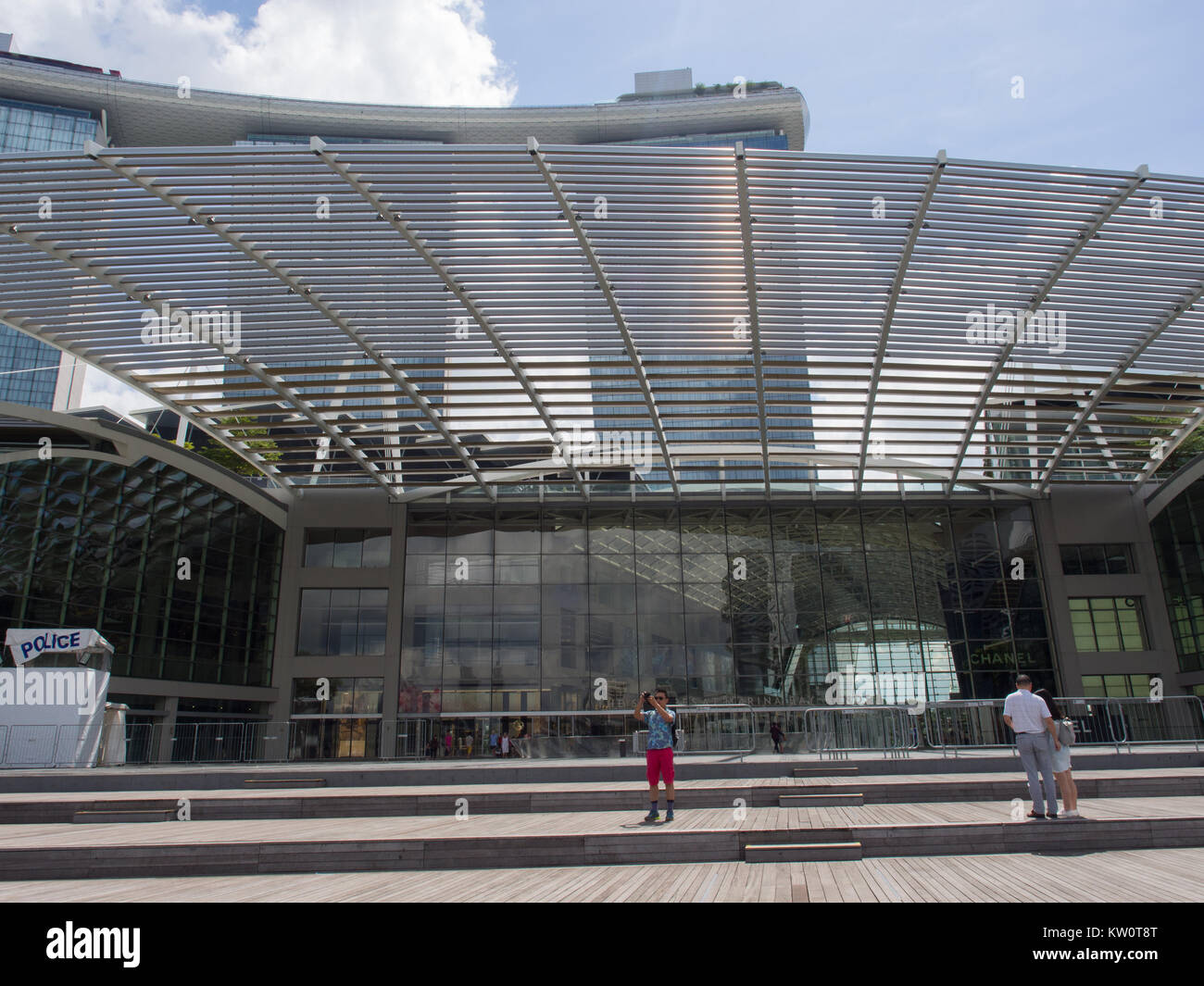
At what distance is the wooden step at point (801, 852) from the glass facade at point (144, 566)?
22.2 metres

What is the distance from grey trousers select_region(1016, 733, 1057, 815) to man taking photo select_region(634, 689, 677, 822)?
375 centimetres

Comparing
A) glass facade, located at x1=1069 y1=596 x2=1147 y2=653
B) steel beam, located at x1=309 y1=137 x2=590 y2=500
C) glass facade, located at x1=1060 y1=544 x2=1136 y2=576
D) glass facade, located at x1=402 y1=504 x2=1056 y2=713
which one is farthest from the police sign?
glass facade, located at x1=1060 y1=544 x2=1136 y2=576

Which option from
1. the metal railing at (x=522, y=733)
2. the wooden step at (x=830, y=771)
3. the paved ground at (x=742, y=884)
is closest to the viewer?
the paved ground at (x=742, y=884)

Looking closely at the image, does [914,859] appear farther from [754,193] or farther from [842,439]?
[842,439]

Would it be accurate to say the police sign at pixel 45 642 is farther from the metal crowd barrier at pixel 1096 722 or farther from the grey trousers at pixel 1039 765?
the grey trousers at pixel 1039 765

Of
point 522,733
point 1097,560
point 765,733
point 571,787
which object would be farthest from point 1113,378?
point 522,733

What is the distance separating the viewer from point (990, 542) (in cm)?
3412

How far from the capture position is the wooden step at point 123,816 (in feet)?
38.6

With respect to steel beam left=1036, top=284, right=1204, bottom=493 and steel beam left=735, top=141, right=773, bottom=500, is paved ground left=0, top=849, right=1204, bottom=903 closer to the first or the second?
steel beam left=735, top=141, right=773, bottom=500

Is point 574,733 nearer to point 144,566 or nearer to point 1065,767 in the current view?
point 144,566

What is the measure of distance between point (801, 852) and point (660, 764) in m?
2.59

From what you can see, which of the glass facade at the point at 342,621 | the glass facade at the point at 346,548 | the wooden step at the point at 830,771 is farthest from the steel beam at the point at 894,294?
the glass facade at the point at 342,621

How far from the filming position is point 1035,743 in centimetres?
904
